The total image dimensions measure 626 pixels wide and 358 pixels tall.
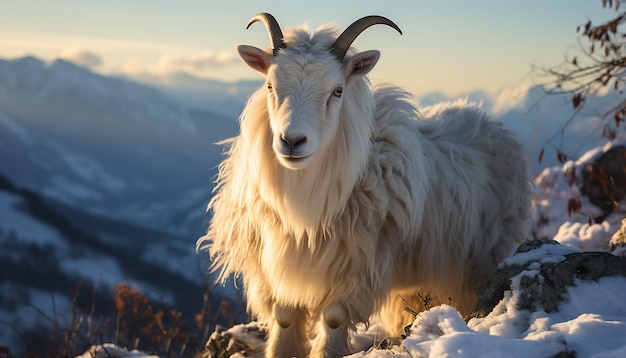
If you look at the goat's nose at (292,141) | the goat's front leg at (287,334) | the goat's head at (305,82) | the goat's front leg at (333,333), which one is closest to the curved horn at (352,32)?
the goat's head at (305,82)

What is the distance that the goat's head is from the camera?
445cm

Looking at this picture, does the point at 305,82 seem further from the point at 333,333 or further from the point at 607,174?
the point at 607,174

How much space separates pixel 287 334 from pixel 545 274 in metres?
2.13

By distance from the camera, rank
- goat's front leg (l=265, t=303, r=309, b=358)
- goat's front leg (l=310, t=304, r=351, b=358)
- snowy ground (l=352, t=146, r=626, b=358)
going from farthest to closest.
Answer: goat's front leg (l=265, t=303, r=309, b=358), goat's front leg (l=310, t=304, r=351, b=358), snowy ground (l=352, t=146, r=626, b=358)

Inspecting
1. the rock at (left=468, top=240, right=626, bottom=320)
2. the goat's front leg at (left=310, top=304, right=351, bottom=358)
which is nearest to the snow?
the goat's front leg at (left=310, top=304, right=351, bottom=358)

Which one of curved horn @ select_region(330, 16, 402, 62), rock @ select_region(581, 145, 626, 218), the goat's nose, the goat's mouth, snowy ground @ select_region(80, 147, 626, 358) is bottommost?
snowy ground @ select_region(80, 147, 626, 358)

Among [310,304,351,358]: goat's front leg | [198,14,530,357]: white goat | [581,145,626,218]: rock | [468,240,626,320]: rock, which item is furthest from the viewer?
[581,145,626,218]: rock

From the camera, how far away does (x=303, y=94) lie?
464 cm

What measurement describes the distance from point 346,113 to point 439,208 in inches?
47.7

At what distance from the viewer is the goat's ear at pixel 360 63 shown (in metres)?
4.90

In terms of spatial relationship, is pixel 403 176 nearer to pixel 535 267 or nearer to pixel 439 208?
pixel 439 208

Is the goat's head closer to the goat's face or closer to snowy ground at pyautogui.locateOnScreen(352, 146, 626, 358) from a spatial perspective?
the goat's face

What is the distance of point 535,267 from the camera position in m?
4.10

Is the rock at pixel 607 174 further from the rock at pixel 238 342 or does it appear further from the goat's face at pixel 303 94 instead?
the goat's face at pixel 303 94
